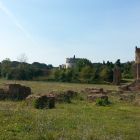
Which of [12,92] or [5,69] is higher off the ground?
[5,69]

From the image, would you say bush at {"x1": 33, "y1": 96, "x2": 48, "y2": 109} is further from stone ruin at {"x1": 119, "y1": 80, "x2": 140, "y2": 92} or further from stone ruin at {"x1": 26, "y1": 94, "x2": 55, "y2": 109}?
stone ruin at {"x1": 119, "y1": 80, "x2": 140, "y2": 92}

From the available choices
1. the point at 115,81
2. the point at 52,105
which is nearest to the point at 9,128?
the point at 52,105

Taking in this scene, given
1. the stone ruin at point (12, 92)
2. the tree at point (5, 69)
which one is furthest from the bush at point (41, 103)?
the tree at point (5, 69)

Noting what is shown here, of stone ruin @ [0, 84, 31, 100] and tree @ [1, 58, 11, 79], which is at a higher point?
tree @ [1, 58, 11, 79]

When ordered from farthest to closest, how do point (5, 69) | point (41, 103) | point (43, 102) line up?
1. point (5, 69)
2. point (43, 102)
3. point (41, 103)

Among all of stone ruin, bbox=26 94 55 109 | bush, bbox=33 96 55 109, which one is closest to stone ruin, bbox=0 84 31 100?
stone ruin, bbox=26 94 55 109

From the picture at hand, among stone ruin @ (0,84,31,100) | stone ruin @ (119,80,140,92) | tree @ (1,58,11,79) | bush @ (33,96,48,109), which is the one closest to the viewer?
bush @ (33,96,48,109)

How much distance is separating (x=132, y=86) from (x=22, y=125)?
3796 centimetres

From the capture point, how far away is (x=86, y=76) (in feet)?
311

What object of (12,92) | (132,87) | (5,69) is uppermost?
(5,69)

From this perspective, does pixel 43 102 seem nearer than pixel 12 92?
Yes

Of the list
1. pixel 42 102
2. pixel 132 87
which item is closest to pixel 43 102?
pixel 42 102

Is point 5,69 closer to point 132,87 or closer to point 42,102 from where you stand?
point 132,87

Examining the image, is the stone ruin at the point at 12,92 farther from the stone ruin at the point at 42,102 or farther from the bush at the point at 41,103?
the bush at the point at 41,103
